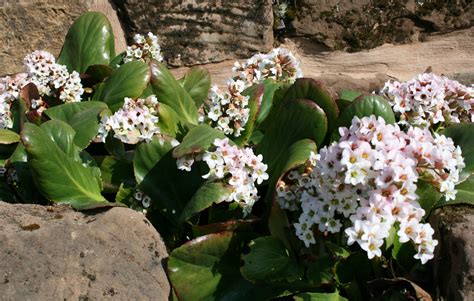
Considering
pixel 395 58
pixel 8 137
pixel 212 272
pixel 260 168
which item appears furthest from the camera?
pixel 395 58

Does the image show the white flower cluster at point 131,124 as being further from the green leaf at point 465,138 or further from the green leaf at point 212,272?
the green leaf at point 465,138

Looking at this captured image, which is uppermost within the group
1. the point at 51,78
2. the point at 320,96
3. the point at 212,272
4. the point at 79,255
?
the point at 320,96

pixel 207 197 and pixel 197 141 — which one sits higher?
pixel 197 141

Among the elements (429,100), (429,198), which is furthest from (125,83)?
(429,198)

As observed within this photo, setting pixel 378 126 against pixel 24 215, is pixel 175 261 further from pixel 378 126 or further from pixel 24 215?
pixel 378 126

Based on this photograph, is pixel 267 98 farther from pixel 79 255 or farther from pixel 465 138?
pixel 79 255

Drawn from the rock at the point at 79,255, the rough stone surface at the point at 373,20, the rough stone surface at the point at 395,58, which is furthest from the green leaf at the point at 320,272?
the rough stone surface at the point at 373,20
